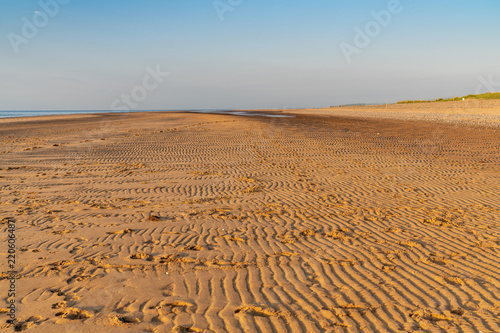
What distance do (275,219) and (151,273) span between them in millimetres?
2833

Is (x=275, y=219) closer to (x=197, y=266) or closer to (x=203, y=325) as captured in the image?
(x=197, y=266)

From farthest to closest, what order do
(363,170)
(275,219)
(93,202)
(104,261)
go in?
(363,170), (93,202), (275,219), (104,261)

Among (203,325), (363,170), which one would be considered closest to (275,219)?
(203,325)

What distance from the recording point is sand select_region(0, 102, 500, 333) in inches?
156

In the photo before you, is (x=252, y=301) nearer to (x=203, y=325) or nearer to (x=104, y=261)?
(x=203, y=325)

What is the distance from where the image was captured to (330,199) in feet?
28.1

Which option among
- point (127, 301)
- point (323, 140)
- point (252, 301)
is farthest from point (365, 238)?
point (323, 140)

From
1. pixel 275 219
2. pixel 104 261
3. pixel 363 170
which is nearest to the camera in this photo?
pixel 104 261

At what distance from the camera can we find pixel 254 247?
5758 millimetres

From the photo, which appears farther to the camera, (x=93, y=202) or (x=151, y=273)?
(x=93, y=202)

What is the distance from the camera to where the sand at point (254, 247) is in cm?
396

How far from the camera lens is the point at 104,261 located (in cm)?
518

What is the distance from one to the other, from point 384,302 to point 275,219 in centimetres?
311

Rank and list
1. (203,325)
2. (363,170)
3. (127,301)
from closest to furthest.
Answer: (203,325), (127,301), (363,170)
